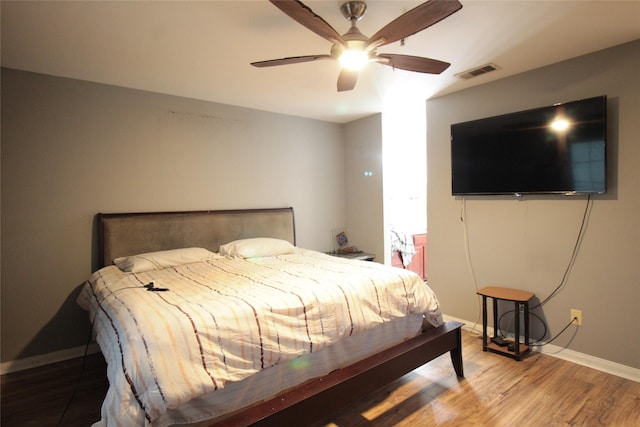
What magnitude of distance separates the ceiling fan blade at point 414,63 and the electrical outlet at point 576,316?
223cm

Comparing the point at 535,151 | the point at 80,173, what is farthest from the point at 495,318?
the point at 80,173

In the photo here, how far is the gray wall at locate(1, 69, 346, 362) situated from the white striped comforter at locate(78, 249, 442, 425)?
18.9 inches

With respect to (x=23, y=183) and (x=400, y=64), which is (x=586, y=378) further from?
(x=23, y=183)

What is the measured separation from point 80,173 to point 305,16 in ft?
8.35

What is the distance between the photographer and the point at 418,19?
1.61m

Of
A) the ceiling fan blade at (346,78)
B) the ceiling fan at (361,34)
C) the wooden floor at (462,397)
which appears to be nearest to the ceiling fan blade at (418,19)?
the ceiling fan at (361,34)

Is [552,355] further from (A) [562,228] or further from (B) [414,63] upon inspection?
(B) [414,63]

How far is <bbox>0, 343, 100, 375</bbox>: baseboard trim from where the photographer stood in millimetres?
2693

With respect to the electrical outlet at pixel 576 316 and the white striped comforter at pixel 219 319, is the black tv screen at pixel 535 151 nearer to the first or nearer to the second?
the electrical outlet at pixel 576 316

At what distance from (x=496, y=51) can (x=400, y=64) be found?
918mm

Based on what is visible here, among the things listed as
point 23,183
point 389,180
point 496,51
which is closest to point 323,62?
point 496,51

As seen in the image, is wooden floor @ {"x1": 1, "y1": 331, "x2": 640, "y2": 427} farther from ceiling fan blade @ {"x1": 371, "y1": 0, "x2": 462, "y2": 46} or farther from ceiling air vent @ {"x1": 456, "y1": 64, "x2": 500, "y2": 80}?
ceiling air vent @ {"x1": 456, "y1": 64, "x2": 500, "y2": 80}

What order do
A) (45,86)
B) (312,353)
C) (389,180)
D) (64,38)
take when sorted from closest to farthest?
(312,353), (64,38), (45,86), (389,180)

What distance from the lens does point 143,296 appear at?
1956 mm
